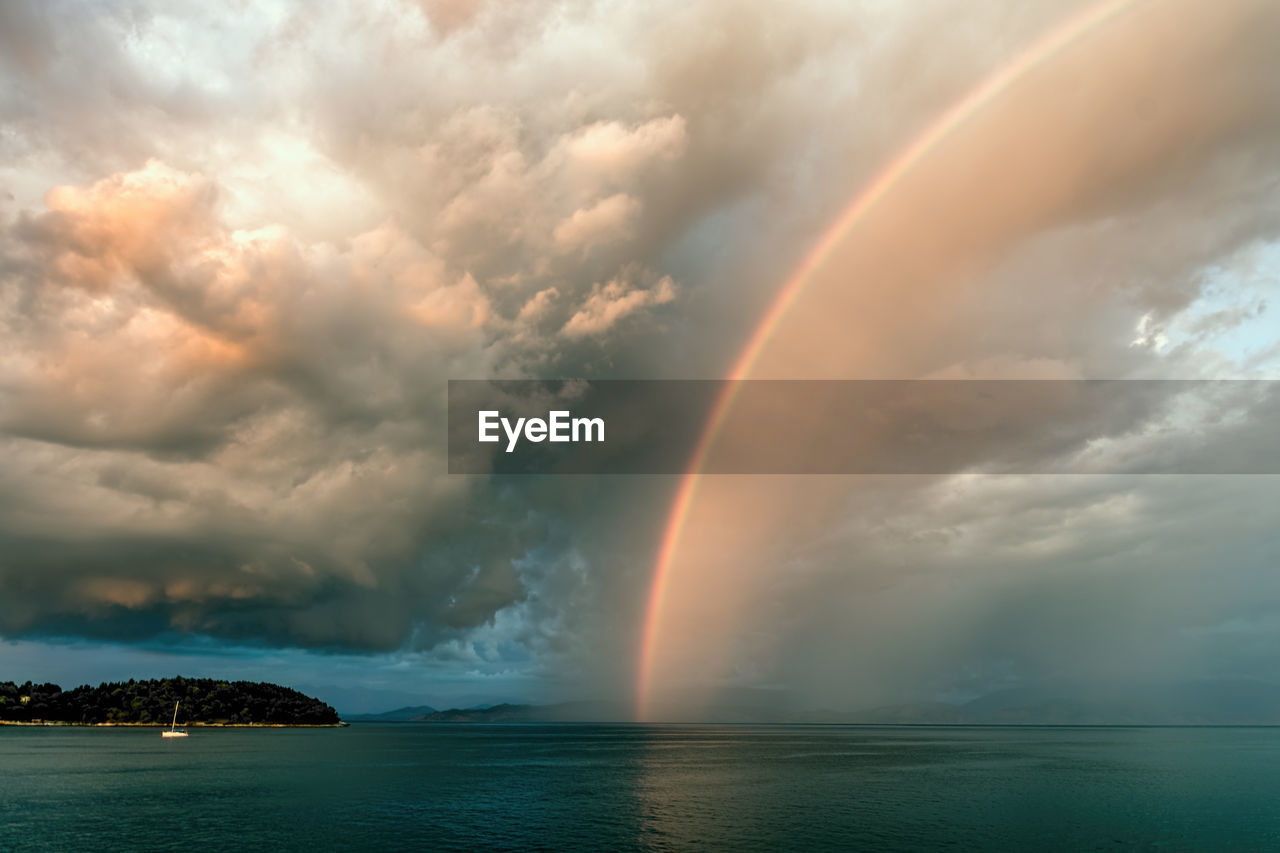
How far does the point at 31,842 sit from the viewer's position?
2869 inches

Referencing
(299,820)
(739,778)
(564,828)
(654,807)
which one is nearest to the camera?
(564,828)

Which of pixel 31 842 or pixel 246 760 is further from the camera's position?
pixel 246 760

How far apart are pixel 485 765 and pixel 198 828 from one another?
4212 inches

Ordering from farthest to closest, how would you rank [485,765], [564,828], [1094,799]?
[485,765], [1094,799], [564,828]

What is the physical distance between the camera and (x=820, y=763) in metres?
193

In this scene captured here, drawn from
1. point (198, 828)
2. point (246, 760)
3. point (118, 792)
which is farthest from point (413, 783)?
point (246, 760)

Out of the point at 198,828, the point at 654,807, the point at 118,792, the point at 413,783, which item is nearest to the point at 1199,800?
the point at 654,807

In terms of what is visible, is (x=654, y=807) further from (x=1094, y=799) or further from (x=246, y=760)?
(x=246, y=760)

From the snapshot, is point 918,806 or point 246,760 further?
point 246,760

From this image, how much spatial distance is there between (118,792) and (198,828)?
4644 centimetres

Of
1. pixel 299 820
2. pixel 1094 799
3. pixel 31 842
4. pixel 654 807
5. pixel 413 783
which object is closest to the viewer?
pixel 31 842

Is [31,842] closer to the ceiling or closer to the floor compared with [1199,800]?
closer to the ceiling

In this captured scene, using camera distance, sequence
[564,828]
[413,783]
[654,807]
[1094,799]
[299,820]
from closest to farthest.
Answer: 1. [564,828]
2. [299,820]
3. [654,807]
4. [1094,799]
5. [413,783]

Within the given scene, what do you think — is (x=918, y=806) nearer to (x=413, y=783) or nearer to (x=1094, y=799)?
(x=1094, y=799)
